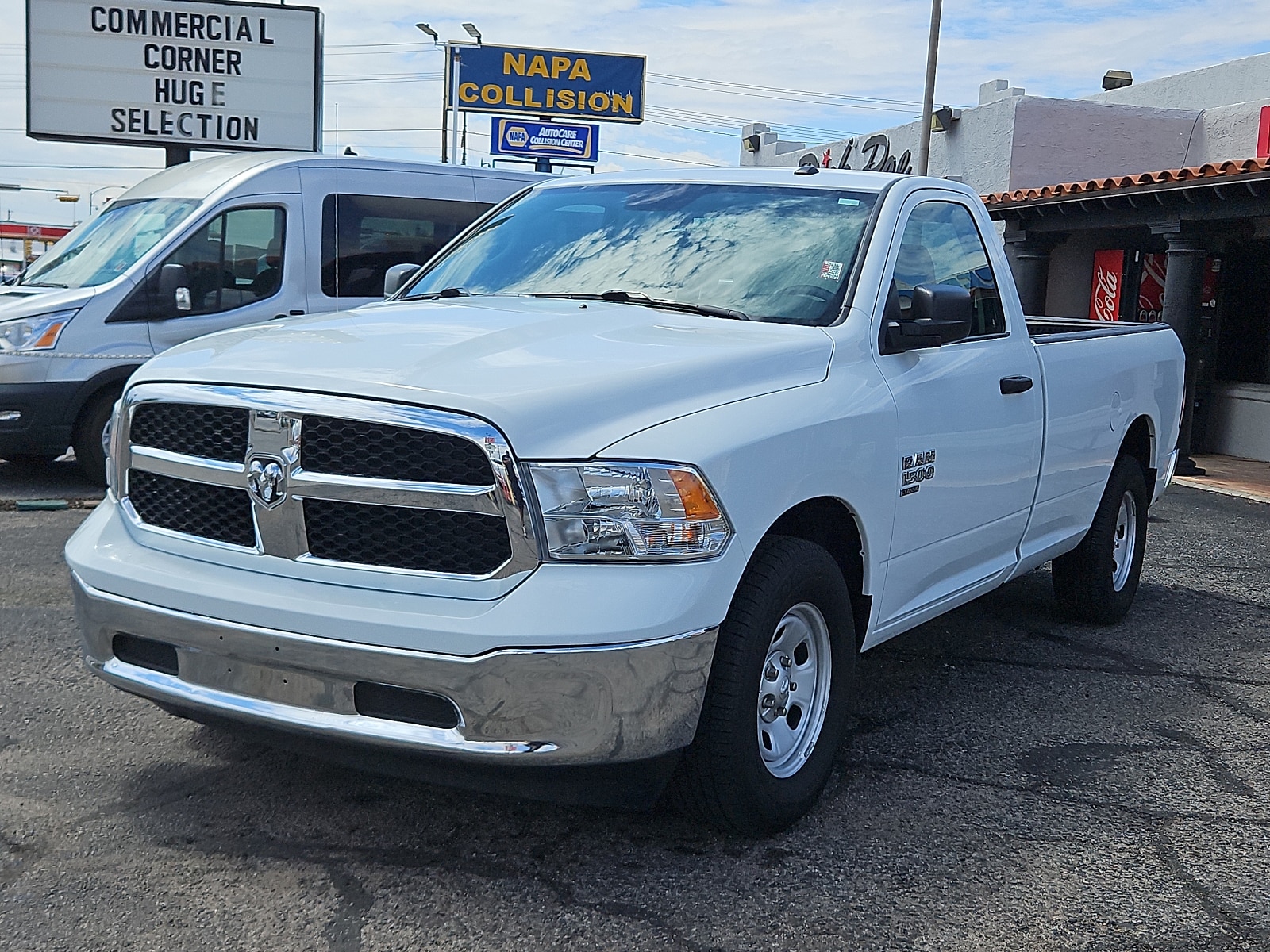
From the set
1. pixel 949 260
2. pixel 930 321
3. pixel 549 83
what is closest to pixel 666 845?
pixel 930 321

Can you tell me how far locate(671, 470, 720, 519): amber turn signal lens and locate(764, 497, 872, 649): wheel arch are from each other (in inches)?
18.5

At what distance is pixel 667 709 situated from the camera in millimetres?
3125

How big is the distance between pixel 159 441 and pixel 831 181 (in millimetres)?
2451

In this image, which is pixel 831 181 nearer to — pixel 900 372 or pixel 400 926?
pixel 900 372

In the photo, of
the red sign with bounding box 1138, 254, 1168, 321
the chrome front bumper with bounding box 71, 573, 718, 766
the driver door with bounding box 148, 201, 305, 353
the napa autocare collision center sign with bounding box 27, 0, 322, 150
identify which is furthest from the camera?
the napa autocare collision center sign with bounding box 27, 0, 322, 150

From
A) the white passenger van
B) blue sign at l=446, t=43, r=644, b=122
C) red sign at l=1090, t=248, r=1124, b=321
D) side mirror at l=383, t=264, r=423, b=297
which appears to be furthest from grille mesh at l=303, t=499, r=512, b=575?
blue sign at l=446, t=43, r=644, b=122

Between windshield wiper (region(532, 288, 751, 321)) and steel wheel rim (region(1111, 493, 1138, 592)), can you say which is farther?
steel wheel rim (region(1111, 493, 1138, 592))

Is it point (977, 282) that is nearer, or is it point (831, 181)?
point (831, 181)

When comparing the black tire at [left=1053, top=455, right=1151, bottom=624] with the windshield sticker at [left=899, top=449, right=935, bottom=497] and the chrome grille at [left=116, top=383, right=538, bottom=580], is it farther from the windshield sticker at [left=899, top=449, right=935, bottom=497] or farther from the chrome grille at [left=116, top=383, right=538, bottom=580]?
the chrome grille at [left=116, top=383, right=538, bottom=580]

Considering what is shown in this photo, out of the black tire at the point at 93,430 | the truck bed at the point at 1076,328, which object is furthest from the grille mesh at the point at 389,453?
the black tire at the point at 93,430

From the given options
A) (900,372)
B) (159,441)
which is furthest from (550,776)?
(900,372)

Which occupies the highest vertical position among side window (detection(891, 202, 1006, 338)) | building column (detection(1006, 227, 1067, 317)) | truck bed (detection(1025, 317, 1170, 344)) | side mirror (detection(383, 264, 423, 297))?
building column (detection(1006, 227, 1067, 317))

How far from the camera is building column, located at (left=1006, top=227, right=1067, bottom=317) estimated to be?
54.1ft

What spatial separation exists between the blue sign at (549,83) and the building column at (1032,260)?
21.0 metres
